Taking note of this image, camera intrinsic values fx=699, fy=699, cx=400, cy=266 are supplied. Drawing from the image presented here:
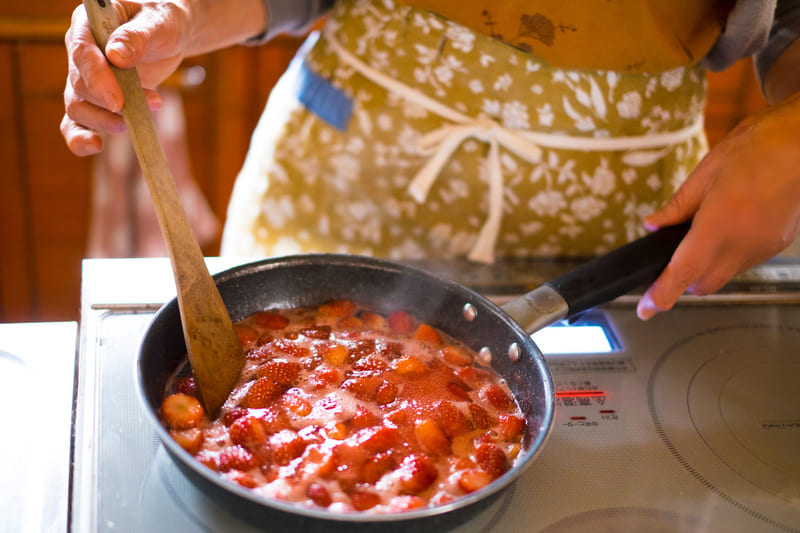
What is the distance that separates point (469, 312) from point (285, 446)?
0.96ft

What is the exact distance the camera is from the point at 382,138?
1105 mm

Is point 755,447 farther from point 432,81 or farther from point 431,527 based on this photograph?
point 432,81

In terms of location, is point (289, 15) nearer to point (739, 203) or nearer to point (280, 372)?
point (280, 372)

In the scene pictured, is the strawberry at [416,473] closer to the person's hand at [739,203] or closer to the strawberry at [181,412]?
the strawberry at [181,412]

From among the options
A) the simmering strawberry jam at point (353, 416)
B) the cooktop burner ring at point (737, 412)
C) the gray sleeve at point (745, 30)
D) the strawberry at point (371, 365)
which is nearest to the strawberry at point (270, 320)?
the simmering strawberry jam at point (353, 416)

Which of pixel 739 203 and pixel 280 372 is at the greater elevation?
pixel 739 203

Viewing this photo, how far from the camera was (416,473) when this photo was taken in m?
0.64

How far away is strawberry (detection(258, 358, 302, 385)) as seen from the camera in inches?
29.4

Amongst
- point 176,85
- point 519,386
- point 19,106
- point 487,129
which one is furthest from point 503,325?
point 19,106

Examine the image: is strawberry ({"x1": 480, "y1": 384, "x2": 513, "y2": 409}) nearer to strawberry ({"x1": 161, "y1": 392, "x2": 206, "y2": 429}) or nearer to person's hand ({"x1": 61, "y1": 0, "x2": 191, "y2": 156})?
strawberry ({"x1": 161, "y1": 392, "x2": 206, "y2": 429})

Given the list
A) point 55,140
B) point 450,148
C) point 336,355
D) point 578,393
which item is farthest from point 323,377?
point 55,140

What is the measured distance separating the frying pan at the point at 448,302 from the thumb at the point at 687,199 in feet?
0.04

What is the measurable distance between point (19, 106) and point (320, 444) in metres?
1.63

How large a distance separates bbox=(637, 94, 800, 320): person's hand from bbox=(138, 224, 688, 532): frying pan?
3cm
